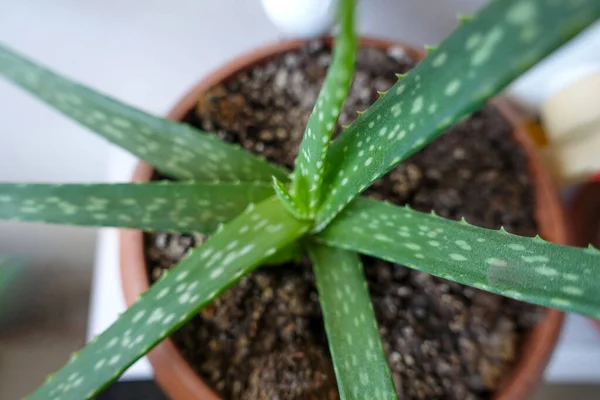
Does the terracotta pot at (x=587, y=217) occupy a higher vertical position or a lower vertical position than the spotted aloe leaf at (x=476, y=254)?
higher

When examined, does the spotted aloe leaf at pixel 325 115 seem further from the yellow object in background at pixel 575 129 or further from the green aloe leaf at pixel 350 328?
the yellow object in background at pixel 575 129

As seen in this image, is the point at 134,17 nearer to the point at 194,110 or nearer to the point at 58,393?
the point at 194,110

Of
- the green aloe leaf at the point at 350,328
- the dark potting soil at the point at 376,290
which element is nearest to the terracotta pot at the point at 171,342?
the dark potting soil at the point at 376,290

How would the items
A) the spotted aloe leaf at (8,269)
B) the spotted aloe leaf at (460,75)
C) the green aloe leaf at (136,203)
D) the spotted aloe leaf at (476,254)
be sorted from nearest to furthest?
the spotted aloe leaf at (460,75)
the spotted aloe leaf at (476,254)
the green aloe leaf at (136,203)
the spotted aloe leaf at (8,269)

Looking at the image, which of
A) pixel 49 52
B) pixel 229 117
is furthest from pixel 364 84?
pixel 49 52

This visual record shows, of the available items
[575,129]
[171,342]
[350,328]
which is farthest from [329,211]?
[575,129]

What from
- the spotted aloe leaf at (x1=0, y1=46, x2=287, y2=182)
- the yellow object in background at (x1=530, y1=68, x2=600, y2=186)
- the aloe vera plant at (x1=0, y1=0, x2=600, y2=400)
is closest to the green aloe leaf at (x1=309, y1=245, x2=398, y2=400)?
the aloe vera plant at (x1=0, y1=0, x2=600, y2=400)

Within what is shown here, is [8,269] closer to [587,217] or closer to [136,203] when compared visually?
[136,203]
